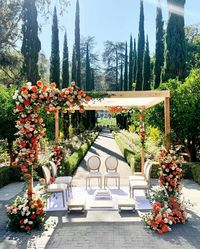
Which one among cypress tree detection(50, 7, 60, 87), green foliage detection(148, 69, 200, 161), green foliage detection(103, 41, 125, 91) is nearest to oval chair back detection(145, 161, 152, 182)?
green foliage detection(148, 69, 200, 161)

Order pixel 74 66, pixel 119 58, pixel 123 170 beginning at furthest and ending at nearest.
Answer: pixel 119 58
pixel 74 66
pixel 123 170

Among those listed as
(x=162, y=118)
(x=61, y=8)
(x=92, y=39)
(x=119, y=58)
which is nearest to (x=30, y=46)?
(x=61, y=8)

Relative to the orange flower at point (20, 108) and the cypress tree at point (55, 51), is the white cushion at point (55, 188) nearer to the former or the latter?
the orange flower at point (20, 108)

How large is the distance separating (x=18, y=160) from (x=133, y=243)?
2976 mm

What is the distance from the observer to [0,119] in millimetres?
12766

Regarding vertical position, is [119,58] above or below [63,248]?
above

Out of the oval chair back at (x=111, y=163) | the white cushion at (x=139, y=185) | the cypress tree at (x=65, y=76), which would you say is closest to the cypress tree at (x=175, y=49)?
the oval chair back at (x=111, y=163)

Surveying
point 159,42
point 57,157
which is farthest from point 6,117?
point 159,42

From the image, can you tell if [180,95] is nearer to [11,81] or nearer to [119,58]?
[11,81]

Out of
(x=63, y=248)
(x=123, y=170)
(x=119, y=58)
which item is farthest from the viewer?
(x=119, y=58)

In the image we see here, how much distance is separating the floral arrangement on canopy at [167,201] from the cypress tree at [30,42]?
963 cm

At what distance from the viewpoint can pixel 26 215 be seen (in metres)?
7.29

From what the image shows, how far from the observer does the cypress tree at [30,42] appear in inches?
631

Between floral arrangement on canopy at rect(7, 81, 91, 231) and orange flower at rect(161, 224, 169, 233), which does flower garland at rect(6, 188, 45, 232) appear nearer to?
floral arrangement on canopy at rect(7, 81, 91, 231)
